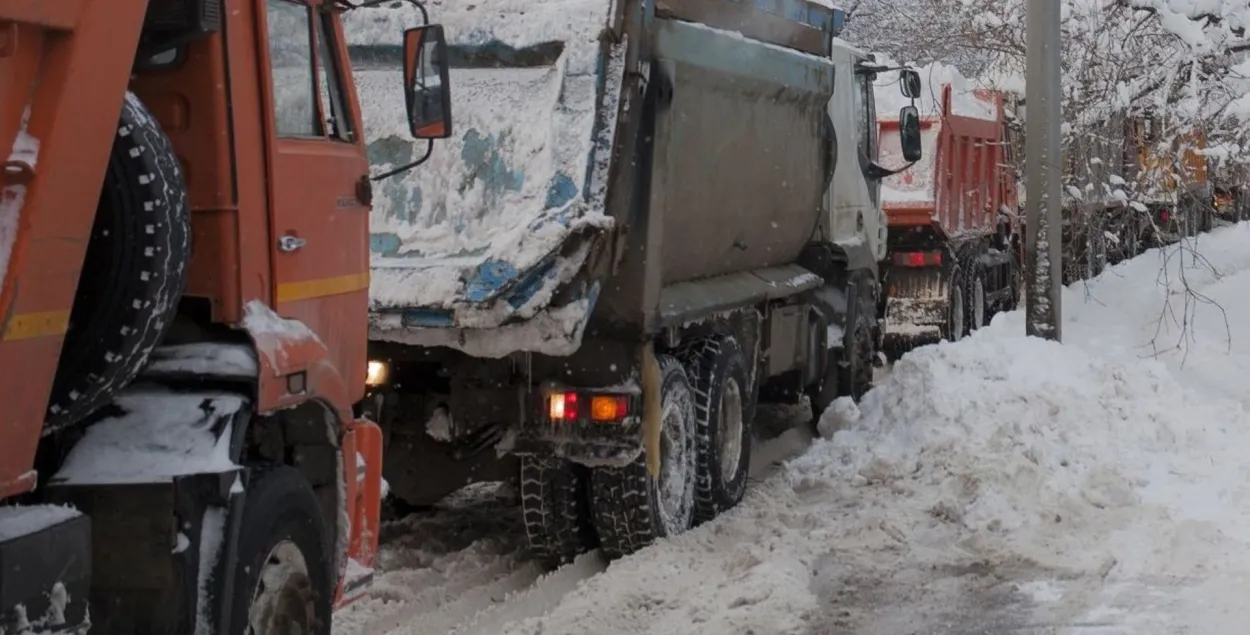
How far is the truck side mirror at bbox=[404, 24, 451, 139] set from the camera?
5211mm

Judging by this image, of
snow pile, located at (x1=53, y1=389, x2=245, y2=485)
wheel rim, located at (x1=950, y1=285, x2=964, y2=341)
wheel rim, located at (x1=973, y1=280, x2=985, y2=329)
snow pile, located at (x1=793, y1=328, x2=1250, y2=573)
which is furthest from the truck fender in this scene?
wheel rim, located at (x1=973, y1=280, x2=985, y2=329)

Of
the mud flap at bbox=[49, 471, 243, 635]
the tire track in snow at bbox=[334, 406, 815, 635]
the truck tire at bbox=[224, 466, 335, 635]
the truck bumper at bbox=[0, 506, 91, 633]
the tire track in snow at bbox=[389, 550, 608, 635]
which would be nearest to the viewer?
the truck bumper at bbox=[0, 506, 91, 633]

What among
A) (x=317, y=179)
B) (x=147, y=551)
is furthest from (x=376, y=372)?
(x=147, y=551)

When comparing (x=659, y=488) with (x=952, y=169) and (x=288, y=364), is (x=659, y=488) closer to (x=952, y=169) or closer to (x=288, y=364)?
(x=288, y=364)

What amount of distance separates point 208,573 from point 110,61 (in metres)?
1.30

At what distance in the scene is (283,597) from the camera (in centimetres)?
441

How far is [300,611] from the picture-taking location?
14.8 ft

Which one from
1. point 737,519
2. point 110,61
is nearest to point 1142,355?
point 737,519

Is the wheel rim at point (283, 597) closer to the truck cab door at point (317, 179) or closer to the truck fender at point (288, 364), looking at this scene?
the truck fender at point (288, 364)

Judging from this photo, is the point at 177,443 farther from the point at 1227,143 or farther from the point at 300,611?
the point at 1227,143

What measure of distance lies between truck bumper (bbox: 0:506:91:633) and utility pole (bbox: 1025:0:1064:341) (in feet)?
32.3

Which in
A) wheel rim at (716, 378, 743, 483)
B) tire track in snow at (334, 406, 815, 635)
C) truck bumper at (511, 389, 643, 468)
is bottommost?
tire track in snow at (334, 406, 815, 635)

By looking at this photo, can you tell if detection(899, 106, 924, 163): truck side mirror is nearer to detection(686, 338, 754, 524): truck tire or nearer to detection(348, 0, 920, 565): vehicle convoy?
detection(348, 0, 920, 565): vehicle convoy

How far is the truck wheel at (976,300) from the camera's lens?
18.3 metres
